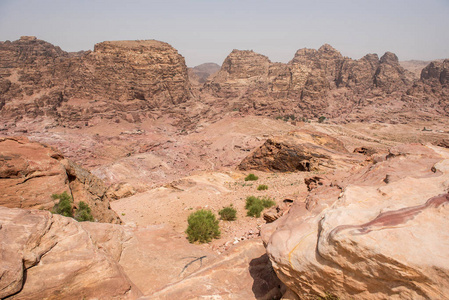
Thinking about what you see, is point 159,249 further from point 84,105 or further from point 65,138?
point 84,105

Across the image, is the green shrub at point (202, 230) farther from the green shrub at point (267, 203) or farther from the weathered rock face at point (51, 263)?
the weathered rock face at point (51, 263)

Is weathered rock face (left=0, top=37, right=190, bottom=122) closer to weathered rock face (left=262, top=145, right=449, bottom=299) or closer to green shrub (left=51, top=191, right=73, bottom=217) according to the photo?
green shrub (left=51, top=191, right=73, bottom=217)

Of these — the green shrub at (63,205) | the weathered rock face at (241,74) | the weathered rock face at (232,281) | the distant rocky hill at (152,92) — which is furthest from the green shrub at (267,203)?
the weathered rock face at (241,74)

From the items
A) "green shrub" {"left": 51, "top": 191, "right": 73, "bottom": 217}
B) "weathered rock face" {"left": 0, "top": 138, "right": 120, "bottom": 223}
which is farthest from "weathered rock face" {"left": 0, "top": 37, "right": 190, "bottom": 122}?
"green shrub" {"left": 51, "top": 191, "right": 73, "bottom": 217}

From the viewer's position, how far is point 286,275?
325 cm

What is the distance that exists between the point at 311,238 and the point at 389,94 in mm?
71048

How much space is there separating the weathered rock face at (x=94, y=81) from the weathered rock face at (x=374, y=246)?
157 feet

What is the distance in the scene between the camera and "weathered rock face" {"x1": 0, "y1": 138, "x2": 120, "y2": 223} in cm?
721

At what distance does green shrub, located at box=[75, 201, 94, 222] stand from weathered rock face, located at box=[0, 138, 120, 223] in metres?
0.27

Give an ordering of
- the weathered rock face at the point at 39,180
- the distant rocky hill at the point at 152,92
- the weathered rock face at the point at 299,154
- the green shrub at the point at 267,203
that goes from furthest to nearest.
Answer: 1. the distant rocky hill at the point at 152,92
2. the weathered rock face at the point at 299,154
3. the green shrub at the point at 267,203
4. the weathered rock face at the point at 39,180

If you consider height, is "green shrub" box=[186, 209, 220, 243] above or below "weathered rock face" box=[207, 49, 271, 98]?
below

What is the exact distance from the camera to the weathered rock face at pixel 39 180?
7207 millimetres

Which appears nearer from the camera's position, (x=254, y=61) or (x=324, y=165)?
(x=324, y=165)

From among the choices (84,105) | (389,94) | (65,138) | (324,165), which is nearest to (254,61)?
(389,94)
